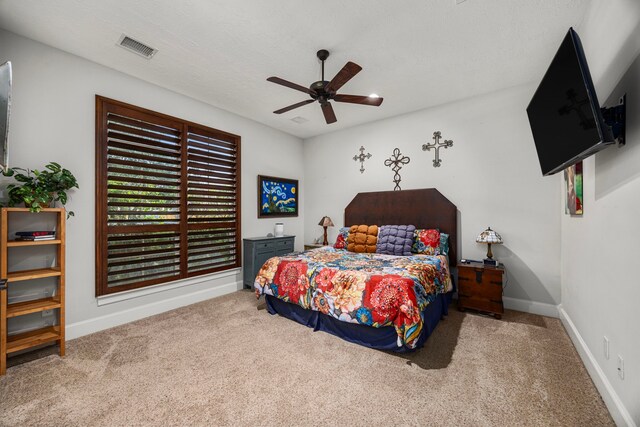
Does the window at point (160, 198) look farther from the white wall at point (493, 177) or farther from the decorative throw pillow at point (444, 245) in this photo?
the decorative throw pillow at point (444, 245)

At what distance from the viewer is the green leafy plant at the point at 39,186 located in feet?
7.30

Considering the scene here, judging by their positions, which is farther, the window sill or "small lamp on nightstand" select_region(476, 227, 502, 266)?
"small lamp on nightstand" select_region(476, 227, 502, 266)

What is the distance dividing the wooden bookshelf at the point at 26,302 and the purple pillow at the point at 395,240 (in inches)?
136

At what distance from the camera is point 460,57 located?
2.79 m

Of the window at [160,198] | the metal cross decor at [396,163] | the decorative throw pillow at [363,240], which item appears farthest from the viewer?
the metal cross decor at [396,163]

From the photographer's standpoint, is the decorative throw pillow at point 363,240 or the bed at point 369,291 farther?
the decorative throw pillow at point 363,240

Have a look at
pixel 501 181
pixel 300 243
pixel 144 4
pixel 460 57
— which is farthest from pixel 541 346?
pixel 144 4

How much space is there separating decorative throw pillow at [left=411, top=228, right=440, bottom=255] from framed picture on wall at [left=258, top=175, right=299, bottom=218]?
2534 millimetres

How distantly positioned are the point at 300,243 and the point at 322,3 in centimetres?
420

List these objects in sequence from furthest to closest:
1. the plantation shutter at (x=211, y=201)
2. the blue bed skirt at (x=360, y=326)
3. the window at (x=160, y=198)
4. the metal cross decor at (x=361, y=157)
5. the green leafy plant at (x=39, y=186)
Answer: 1. the metal cross decor at (x=361, y=157)
2. the plantation shutter at (x=211, y=201)
3. the window at (x=160, y=198)
4. the blue bed skirt at (x=360, y=326)
5. the green leafy plant at (x=39, y=186)

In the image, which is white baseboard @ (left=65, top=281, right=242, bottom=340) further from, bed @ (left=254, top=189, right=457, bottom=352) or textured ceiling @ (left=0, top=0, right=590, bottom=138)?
textured ceiling @ (left=0, top=0, right=590, bottom=138)

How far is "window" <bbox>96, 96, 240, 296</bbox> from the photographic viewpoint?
2990 mm

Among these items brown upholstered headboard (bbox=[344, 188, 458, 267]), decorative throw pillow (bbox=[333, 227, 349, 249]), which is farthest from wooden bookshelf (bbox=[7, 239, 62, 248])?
brown upholstered headboard (bbox=[344, 188, 458, 267])

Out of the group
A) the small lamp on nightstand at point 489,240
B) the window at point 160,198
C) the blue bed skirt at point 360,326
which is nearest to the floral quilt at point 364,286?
the blue bed skirt at point 360,326
